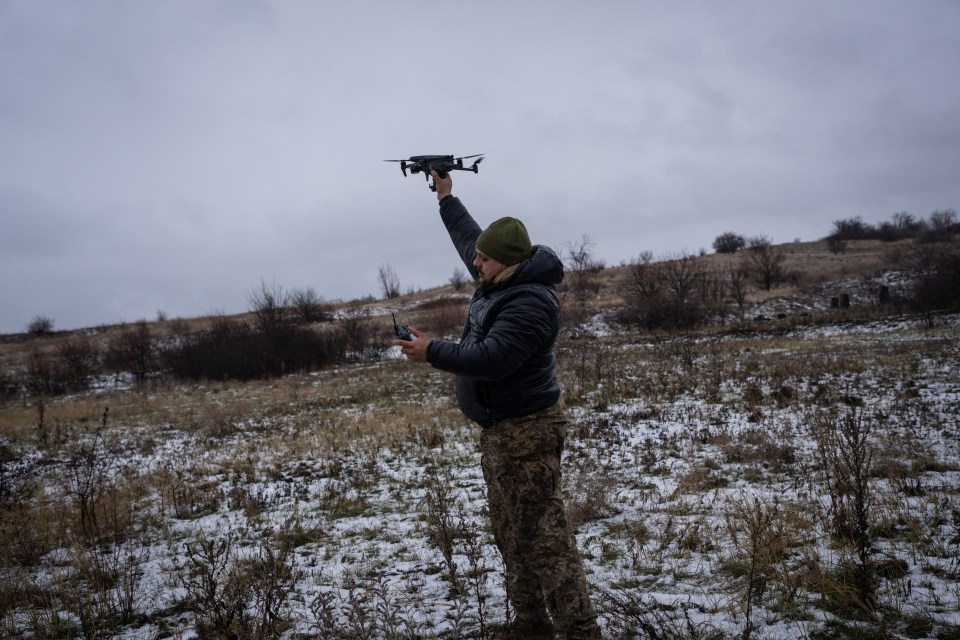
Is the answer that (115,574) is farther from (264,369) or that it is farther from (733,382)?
(264,369)

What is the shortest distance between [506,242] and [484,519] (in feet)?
10.2

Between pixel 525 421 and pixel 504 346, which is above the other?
pixel 504 346

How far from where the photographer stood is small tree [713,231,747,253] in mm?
62466

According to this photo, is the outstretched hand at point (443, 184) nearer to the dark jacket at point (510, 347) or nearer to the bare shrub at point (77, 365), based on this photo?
the dark jacket at point (510, 347)

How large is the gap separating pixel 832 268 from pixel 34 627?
51.4 m

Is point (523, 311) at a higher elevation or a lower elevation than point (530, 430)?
higher

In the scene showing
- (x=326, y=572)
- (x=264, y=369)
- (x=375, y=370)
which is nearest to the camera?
(x=326, y=572)

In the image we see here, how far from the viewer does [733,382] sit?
10938mm

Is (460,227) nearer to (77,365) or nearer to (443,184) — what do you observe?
(443,184)

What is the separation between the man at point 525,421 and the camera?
2.60m

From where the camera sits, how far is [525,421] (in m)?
2.69

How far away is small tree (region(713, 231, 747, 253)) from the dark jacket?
66367mm

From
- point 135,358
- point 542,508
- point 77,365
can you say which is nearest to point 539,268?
point 542,508

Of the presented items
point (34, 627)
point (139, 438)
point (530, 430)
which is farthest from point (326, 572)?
point (139, 438)
